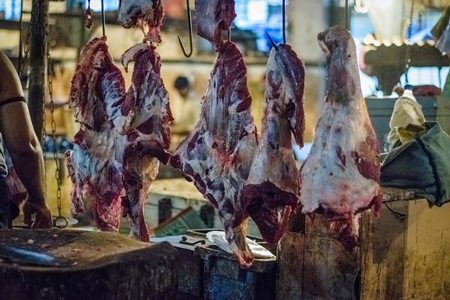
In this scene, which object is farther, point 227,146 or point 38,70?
point 38,70

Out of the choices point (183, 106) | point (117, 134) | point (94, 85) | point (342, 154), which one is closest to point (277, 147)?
point (342, 154)

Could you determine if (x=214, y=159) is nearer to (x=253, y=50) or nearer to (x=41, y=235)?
(x=41, y=235)

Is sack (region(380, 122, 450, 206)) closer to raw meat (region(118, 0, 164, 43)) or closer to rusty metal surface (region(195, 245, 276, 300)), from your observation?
rusty metal surface (region(195, 245, 276, 300))

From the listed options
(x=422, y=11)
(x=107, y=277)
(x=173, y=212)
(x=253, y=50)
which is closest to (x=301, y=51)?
(x=253, y=50)

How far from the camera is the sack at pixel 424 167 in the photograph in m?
5.24

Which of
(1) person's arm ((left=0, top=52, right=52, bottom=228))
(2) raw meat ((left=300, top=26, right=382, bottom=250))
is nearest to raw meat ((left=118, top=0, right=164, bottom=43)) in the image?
(1) person's arm ((left=0, top=52, right=52, bottom=228))

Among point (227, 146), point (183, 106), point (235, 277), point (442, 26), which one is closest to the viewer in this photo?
point (227, 146)

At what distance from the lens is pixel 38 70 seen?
709cm

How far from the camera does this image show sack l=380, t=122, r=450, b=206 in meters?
5.24

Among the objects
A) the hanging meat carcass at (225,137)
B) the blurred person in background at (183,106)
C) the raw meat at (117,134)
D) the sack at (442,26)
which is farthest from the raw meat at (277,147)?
the blurred person in background at (183,106)

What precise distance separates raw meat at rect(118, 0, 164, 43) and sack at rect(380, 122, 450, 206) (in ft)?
6.08

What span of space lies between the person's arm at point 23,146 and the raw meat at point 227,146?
5.33ft

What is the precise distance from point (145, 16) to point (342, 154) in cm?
178

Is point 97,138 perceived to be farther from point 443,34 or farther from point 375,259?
point 443,34
